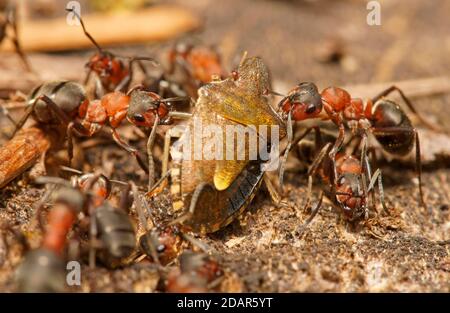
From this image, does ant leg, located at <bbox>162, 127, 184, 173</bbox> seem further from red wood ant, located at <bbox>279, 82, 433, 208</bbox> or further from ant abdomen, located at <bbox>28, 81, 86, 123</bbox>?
ant abdomen, located at <bbox>28, 81, 86, 123</bbox>

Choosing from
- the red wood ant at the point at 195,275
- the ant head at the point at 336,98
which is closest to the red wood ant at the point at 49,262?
the red wood ant at the point at 195,275

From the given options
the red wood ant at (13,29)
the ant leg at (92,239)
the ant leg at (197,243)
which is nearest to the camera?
the ant leg at (92,239)

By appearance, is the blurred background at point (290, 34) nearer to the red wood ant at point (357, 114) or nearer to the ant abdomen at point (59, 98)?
the ant abdomen at point (59, 98)

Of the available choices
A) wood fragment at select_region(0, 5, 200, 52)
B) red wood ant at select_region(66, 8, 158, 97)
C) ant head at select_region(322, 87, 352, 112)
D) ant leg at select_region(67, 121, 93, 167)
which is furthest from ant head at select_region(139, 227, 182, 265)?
wood fragment at select_region(0, 5, 200, 52)
